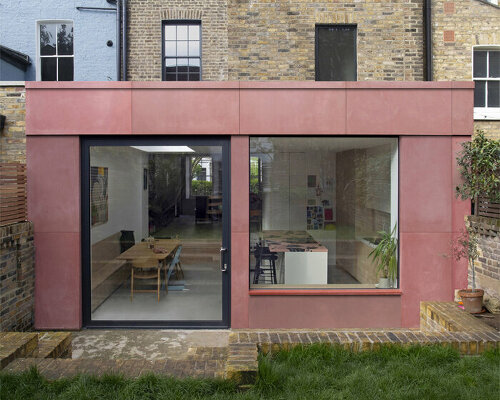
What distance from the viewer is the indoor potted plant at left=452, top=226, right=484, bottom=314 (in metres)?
6.47

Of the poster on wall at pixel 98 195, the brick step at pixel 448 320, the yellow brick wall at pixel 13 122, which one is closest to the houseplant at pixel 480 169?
the brick step at pixel 448 320

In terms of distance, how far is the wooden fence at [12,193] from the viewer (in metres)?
6.80

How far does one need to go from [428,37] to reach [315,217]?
18.4ft

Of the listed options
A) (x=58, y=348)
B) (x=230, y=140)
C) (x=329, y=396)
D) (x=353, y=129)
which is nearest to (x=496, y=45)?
(x=353, y=129)

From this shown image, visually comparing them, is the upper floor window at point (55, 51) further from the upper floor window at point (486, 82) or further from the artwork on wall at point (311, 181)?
the upper floor window at point (486, 82)

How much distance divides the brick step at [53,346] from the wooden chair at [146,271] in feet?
6.80

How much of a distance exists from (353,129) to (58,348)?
5.40 metres

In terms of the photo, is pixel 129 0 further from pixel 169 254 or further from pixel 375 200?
pixel 375 200

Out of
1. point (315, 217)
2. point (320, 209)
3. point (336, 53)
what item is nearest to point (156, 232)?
point (315, 217)

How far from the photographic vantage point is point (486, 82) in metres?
11.2

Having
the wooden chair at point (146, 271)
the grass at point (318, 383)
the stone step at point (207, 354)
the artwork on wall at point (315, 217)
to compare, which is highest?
the artwork on wall at point (315, 217)

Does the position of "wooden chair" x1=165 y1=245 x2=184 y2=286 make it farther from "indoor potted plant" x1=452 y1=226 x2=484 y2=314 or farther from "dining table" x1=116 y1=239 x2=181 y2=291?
"indoor potted plant" x1=452 y1=226 x2=484 y2=314

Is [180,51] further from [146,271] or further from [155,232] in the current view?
[146,271]

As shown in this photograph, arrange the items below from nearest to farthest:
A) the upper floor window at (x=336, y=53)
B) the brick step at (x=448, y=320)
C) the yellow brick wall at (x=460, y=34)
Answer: the brick step at (x=448, y=320) < the upper floor window at (x=336, y=53) < the yellow brick wall at (x=460, y=34)
